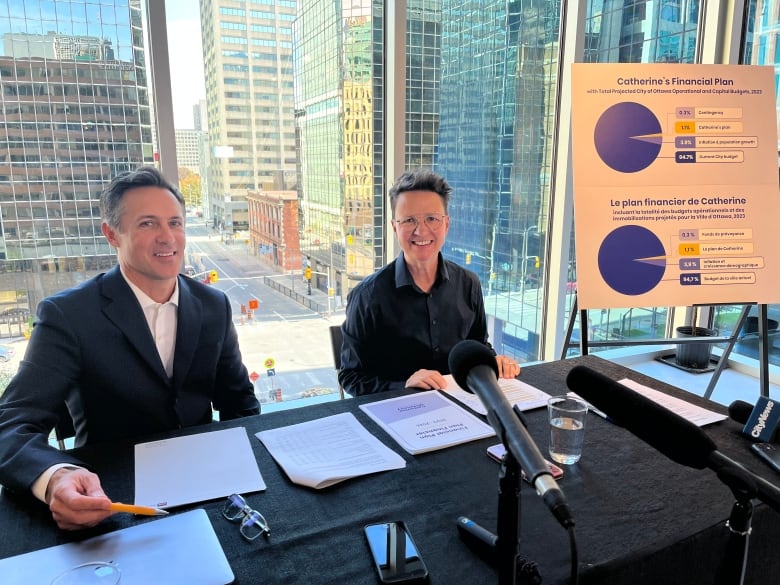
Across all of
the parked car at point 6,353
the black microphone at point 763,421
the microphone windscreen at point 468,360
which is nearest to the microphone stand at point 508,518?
the microphone windscreen at point 468,360

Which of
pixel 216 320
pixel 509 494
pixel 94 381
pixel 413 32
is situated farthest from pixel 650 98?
pixel 94 381

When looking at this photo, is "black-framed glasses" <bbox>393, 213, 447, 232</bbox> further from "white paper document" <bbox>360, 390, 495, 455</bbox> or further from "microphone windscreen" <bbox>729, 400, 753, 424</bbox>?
"microphone windscreen" <bbox>729, 400, 753, 424</bbox>

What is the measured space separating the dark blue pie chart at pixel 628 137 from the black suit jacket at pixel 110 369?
5.82 feet

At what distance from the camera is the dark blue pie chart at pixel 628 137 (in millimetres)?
2303

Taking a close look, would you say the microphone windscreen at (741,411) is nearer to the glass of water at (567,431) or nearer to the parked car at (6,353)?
the glass of water at (567,431)

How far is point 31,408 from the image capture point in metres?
1.18

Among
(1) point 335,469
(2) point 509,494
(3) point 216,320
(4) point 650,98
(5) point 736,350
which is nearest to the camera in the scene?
(2) point 509,494

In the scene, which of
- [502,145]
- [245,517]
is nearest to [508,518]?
[245,517]

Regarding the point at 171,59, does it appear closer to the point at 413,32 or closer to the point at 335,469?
the point at 413,32

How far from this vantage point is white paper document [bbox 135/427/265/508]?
1017 mm

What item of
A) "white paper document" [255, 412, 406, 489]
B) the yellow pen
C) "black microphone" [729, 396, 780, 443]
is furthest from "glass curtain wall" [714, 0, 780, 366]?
the yellow pen

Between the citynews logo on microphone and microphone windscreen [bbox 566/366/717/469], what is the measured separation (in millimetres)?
810

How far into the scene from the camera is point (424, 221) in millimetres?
1892

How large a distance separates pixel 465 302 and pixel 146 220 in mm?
1136
